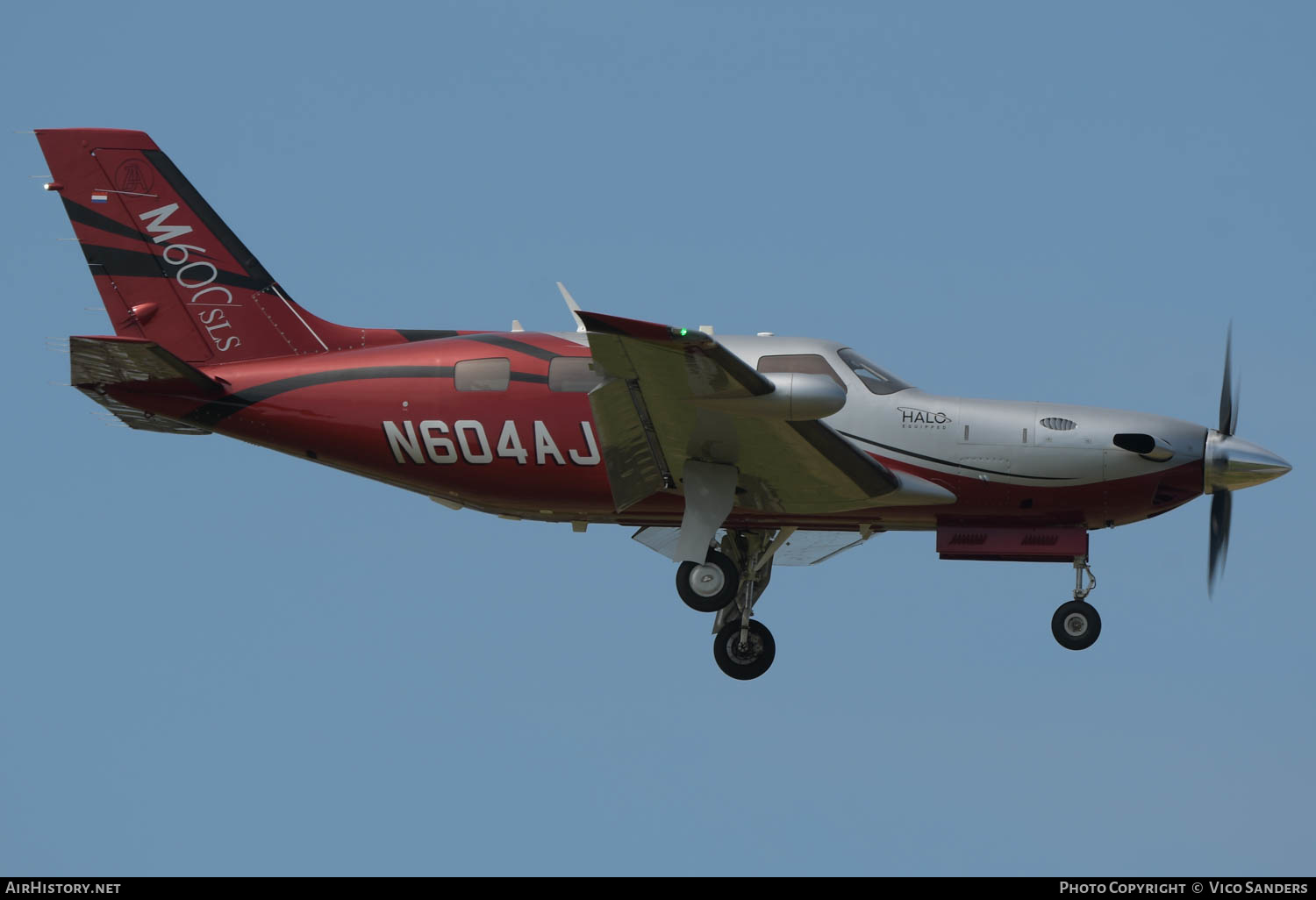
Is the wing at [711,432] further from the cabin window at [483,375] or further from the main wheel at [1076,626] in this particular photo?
the main wheel at [1076,626]

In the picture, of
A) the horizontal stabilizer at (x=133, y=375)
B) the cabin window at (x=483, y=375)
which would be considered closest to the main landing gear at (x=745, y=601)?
the cabin window at (x=483, y=375)

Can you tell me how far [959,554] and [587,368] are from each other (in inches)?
237

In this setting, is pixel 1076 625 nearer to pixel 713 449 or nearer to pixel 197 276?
pixel 713 449

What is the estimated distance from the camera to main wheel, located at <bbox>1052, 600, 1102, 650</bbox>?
25828mm

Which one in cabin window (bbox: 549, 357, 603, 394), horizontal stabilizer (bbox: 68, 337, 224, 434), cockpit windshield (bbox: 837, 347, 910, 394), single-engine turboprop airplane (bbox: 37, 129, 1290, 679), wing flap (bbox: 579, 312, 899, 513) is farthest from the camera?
cockpit windshield (bbox: 837, 347, 910, 394)

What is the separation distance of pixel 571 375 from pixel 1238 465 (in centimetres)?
947

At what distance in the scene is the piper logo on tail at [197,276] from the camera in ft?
90.1

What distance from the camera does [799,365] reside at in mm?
25641

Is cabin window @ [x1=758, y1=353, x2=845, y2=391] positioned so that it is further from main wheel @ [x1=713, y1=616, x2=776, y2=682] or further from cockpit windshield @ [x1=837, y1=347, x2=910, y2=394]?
main wheel @ [x1=713, y1=616, x2=776, y2=682]

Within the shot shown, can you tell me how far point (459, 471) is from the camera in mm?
26016

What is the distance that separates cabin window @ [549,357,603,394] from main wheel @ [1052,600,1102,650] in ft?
24.4

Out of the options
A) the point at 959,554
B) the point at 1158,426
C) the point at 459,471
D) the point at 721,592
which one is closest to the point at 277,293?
the point at 459,471

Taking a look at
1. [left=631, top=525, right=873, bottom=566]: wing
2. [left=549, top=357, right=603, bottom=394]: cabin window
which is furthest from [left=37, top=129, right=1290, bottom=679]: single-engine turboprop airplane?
[left=631, top=525, right=873, bottom=566]: wing

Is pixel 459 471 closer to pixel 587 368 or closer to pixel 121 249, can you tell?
pixel 587 368
